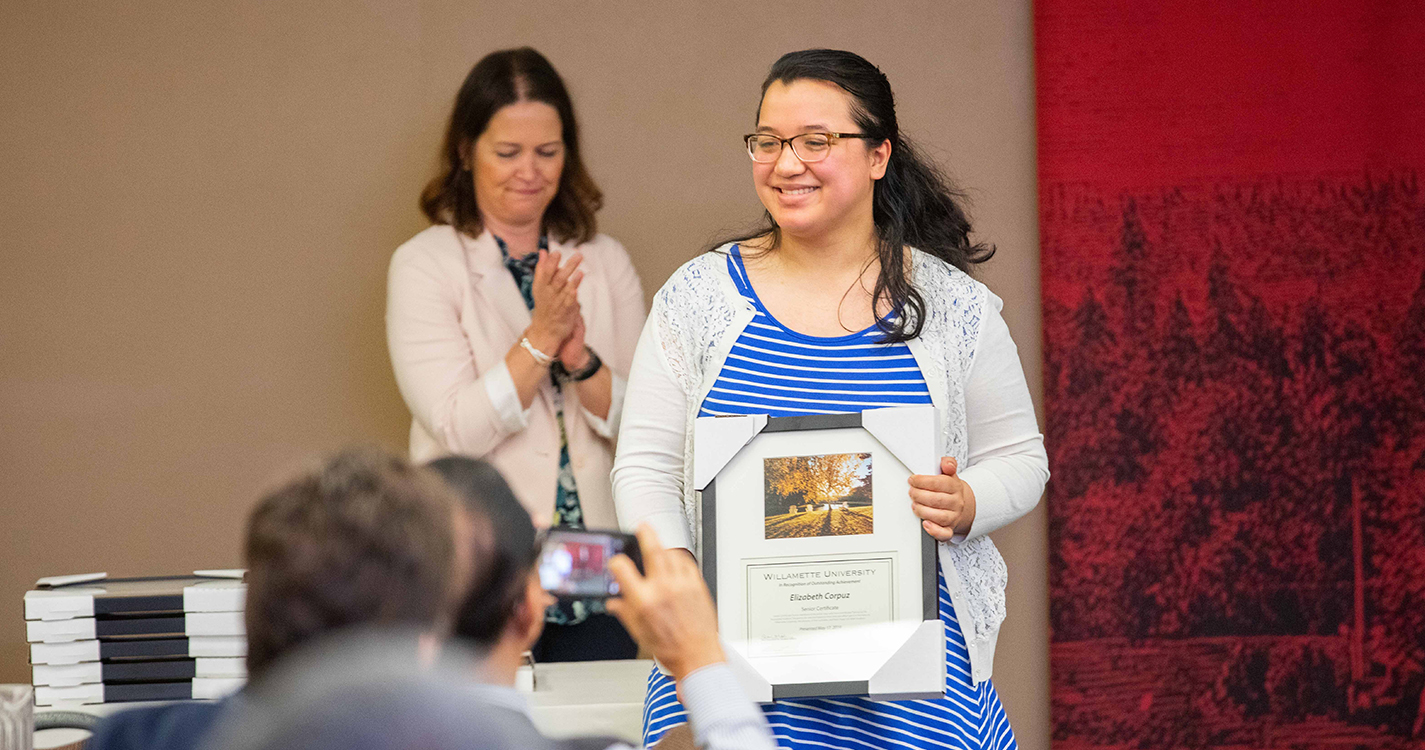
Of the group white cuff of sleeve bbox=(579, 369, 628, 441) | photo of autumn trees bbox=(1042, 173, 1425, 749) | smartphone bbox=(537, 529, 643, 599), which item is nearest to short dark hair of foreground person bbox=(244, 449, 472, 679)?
smartphone bbox=(537, 529, 643, 599)

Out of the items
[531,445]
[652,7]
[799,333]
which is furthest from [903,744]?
[652,7]

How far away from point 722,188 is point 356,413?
4.12ft

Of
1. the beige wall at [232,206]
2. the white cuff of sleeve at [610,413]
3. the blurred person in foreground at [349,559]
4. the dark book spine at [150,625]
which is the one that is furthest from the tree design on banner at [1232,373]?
the blurred person in foreground at [349,559]

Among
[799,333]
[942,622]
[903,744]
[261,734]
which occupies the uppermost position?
[799,333]

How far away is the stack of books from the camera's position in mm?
2461

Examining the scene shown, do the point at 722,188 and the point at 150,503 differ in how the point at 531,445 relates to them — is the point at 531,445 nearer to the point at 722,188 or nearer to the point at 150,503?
the point at 722,188

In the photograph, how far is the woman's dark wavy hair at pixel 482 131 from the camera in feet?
10.3

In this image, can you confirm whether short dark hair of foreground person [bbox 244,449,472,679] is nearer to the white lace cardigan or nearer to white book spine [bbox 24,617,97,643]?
the white lace cardigan

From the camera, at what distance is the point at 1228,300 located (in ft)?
12.1

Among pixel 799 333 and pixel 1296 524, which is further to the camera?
pixel 1296 524

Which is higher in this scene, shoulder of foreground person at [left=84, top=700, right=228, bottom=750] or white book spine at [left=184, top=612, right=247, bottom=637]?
shoulder of foreground person at [left=84, top=700, right=228, bottom=750]

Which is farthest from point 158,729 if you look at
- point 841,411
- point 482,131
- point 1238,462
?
point 1238,462

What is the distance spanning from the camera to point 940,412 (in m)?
2.09

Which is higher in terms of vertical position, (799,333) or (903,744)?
(799,333)
